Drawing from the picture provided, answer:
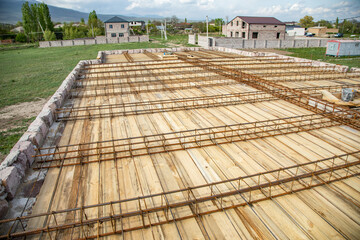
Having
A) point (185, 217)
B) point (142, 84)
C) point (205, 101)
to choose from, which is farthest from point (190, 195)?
point (142, 84)

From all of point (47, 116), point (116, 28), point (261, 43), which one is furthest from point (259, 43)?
point (47, 116)

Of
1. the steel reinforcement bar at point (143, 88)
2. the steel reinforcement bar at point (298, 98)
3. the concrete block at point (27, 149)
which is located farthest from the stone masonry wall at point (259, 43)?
the concrete block at point (27, 149)

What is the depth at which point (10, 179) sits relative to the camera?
527cm

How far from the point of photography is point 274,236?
4285 millimetres

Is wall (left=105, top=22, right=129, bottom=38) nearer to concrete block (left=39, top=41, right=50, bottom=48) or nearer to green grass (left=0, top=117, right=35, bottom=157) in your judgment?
concrete block (left=39, top=41, right=50, bottom=48)

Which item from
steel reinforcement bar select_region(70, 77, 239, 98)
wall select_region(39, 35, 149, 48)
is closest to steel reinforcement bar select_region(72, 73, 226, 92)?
steel reinforcement bar select_region(70, 77, 239, 98)

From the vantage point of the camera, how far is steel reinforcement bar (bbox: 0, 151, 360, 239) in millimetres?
4457

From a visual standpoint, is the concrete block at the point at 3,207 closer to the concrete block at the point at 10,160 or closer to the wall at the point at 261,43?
the concrete block at the point at 10,160

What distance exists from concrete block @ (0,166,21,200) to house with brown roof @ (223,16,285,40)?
5200 cm

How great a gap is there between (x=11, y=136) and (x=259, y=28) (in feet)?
169

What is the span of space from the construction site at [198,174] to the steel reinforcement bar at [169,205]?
0.07ft

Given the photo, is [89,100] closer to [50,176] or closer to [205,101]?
[205,101]

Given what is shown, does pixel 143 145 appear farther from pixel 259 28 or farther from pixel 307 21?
pixel 307 21

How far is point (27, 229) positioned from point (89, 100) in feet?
27.7
